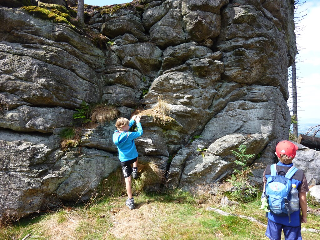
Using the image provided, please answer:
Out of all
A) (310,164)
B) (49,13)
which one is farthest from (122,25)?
(310,164)

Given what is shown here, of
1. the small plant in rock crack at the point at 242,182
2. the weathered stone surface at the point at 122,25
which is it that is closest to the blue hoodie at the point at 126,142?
→ the small plant in rock crack at the point at 242,182

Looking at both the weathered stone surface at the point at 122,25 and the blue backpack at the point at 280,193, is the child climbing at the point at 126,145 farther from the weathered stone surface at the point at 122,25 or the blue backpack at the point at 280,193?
the weathered stone surface at the point at 122,25

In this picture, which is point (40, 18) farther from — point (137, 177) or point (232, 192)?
point (232, 192)

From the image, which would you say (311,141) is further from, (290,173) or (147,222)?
(147,222)

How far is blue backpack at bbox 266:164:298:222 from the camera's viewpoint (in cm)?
368

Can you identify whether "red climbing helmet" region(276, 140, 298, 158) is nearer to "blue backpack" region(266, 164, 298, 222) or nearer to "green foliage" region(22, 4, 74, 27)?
"blue backpack" region(266, 164, 298, 222)

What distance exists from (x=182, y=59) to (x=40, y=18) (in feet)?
23.4

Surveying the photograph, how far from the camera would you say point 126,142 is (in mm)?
6969

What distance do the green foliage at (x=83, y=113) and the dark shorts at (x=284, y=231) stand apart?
25.0ft

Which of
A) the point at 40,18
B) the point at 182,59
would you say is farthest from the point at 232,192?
the point at 40,18

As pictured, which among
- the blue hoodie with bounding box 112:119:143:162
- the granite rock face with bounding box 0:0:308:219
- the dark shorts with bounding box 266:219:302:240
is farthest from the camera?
the granite rock face with bounding box 0:0:308:219

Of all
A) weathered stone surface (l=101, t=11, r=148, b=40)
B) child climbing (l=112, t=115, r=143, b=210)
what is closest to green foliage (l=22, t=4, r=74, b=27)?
weathered stone surface (l=101, t=11, r=148, b=40)

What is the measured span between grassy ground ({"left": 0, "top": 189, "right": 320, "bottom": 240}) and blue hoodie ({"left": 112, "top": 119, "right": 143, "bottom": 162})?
1.97 metres

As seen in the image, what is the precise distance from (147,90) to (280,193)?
25.5ft
